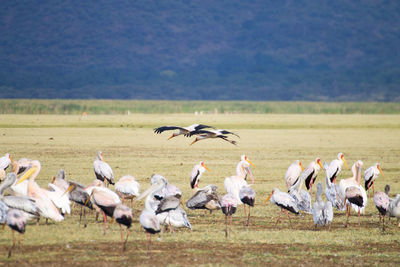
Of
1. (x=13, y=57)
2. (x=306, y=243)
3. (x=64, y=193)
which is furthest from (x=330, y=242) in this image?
(x=13, y=57)

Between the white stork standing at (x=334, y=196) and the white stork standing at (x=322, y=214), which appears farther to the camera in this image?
the white stork standing at (x=334, y=196)

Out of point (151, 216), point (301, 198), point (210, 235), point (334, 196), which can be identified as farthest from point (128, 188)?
point (334, 196)

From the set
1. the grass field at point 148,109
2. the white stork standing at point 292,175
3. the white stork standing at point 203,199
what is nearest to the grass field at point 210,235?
the white stork standing at point 203,199

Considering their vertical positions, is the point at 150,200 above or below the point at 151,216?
above

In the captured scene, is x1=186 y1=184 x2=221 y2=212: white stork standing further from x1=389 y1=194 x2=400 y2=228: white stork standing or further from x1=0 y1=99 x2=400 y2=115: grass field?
x1=0 y1=99 x2=400 y2=115: grass field

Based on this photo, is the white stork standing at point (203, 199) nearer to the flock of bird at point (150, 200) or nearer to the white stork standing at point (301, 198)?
the flock of bird at point (150, 200)

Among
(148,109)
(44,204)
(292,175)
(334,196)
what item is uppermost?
(148,109)

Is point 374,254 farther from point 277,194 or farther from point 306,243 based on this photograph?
point 277,194

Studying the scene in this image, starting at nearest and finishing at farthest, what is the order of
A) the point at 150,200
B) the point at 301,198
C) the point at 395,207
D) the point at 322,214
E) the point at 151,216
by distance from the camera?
the point at 151,216 → the point at 150,200 → the point at 322,214 → the point at 395,207 → the point at 301,198

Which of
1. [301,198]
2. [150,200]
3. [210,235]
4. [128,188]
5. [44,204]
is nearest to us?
[44,204]

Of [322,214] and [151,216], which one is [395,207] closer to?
[322,214]

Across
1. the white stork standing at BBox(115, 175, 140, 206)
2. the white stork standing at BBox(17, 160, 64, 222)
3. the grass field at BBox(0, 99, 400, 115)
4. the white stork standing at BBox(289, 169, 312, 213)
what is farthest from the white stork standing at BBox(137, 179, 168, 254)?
the grass field at BBox(0, 99, 400, 115)

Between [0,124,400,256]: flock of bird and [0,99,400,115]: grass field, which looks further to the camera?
[0,99,400,115]: grass field

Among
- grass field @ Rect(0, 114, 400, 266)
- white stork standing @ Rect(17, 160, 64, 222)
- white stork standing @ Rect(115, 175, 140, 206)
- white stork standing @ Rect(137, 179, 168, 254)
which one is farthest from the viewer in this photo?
white stork standing @ Rect(115, 175, 140, 206)
